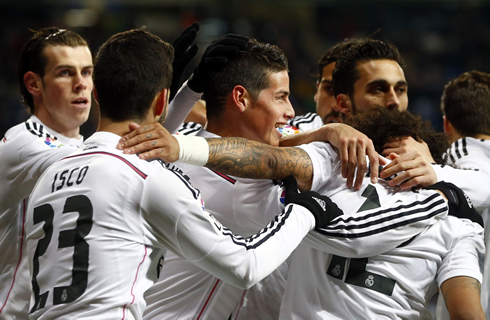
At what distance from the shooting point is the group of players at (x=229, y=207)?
214cm

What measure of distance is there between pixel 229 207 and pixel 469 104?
2.25m

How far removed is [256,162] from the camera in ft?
8.57

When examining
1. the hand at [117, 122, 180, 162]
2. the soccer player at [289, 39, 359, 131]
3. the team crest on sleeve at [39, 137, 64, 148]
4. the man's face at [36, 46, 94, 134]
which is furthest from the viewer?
the soccer player at [289, 39, 359, 131]

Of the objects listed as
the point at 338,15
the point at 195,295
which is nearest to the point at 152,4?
the point at 338,15

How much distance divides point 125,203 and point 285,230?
0.63 meters

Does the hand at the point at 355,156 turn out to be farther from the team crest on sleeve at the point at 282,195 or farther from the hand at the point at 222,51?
the hand at the point at 222,51

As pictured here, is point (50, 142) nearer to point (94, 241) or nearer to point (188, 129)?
point (188, 129)

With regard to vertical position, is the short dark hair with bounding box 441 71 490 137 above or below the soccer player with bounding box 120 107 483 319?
above

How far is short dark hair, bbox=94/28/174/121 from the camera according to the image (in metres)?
2.32

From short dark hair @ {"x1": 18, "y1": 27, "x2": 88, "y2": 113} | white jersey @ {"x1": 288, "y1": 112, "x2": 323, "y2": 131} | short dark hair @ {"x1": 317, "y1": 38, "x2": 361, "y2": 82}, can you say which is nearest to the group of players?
short dark hair @ {"x1": 18, "y1": 27, "x2": 88, "y2": 113}

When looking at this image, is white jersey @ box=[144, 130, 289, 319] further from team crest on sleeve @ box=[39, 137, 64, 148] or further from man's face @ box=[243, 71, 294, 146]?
team crest on sleeve @ box=[39, 137, 64, 148]

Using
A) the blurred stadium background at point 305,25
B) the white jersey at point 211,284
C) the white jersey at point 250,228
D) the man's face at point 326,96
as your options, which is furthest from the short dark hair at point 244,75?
→ the blurred stadium background at point 305,25

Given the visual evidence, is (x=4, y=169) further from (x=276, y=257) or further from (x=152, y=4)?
(x=152, y=4)

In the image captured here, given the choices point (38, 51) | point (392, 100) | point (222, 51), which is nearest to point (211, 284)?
point (222, 51)
